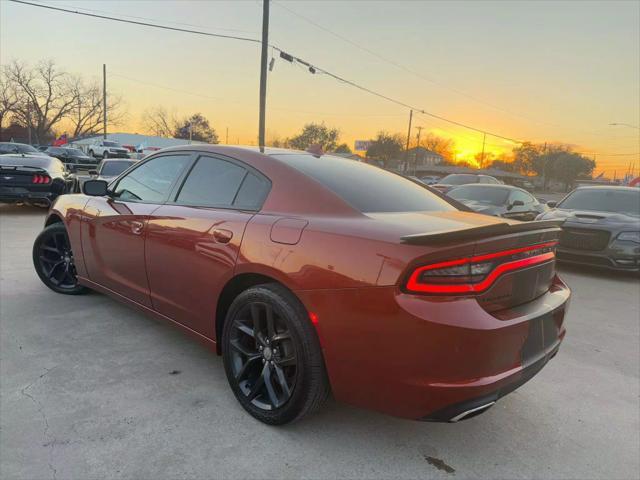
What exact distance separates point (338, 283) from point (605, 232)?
6.06 meters

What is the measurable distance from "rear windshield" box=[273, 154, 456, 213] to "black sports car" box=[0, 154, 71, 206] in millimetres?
7965

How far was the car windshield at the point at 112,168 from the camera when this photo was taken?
1188cm

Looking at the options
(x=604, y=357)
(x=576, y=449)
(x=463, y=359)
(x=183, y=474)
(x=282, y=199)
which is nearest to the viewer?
(x=463, y=359)

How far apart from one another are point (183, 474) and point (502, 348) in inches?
59.4

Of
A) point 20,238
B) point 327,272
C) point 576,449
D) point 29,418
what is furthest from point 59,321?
point 20,238

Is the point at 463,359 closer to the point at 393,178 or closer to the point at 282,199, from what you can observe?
the point at 282,199

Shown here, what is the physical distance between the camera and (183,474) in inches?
75.4

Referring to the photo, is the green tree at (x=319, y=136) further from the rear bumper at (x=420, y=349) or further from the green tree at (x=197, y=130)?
the rear bumper at (x=420, y=349)

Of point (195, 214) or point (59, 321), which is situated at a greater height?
point (195, 214)

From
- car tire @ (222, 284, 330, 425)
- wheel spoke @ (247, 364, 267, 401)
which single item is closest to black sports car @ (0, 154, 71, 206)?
car tire @ (222, 284, 330, 425)

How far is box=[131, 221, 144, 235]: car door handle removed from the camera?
3.07 m

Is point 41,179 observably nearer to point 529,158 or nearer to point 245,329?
point 245,329

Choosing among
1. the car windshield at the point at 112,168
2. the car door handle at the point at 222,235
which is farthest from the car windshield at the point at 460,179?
the car door handle at the point at 222,235

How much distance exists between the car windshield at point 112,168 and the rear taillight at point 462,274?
39.0 feet
